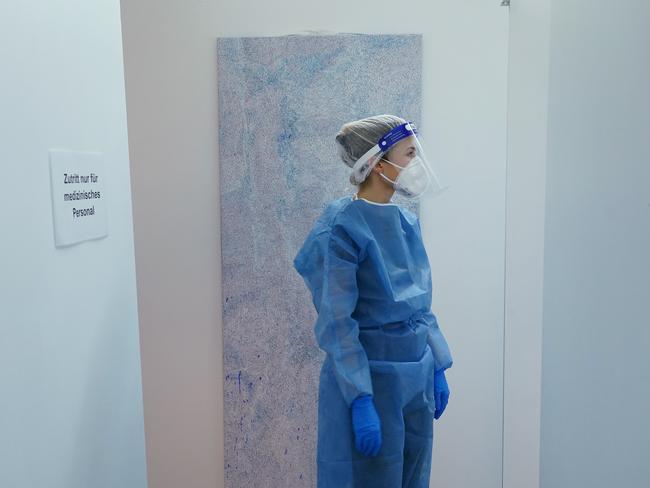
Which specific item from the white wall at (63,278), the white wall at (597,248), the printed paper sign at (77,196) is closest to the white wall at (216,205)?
the white wall at (597,248)

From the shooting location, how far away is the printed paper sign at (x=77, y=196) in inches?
51.6

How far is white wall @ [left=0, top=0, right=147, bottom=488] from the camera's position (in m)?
1.15

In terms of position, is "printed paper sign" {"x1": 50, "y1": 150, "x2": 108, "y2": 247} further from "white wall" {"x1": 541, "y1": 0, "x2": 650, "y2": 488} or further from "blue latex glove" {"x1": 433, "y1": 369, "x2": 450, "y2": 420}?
"white wall" {"x1": 541, "y1": 0, "x2": 650, "y2": 488}

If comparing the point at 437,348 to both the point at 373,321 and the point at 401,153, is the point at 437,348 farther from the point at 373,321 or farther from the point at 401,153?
the point at 401,153

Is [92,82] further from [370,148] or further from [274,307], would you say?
[274,307]

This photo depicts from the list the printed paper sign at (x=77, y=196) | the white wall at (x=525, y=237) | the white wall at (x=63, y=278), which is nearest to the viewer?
the white wall at (x=63, y=278)

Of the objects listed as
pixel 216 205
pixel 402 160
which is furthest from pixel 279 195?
pixel 402 160

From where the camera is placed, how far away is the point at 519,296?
238cm

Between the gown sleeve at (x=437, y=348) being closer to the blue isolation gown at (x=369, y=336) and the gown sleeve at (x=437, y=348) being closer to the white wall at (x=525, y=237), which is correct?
the blue isolation gown at (x=369, y=336)

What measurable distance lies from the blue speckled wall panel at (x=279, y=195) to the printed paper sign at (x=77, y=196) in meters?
0.98

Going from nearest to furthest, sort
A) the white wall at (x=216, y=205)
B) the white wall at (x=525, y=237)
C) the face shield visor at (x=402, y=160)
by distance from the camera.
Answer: the face shield visor at (x=402, y=160) < the white wall at (x=525, y=237) < the white wall at (x=216, y=205)

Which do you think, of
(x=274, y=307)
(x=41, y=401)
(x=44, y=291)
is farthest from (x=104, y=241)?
(x=274, y=307)

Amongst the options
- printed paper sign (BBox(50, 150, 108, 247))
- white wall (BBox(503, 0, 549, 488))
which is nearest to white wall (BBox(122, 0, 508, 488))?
white wall (BBox(503, 0, 549, 488))

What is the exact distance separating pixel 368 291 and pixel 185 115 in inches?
46.5
